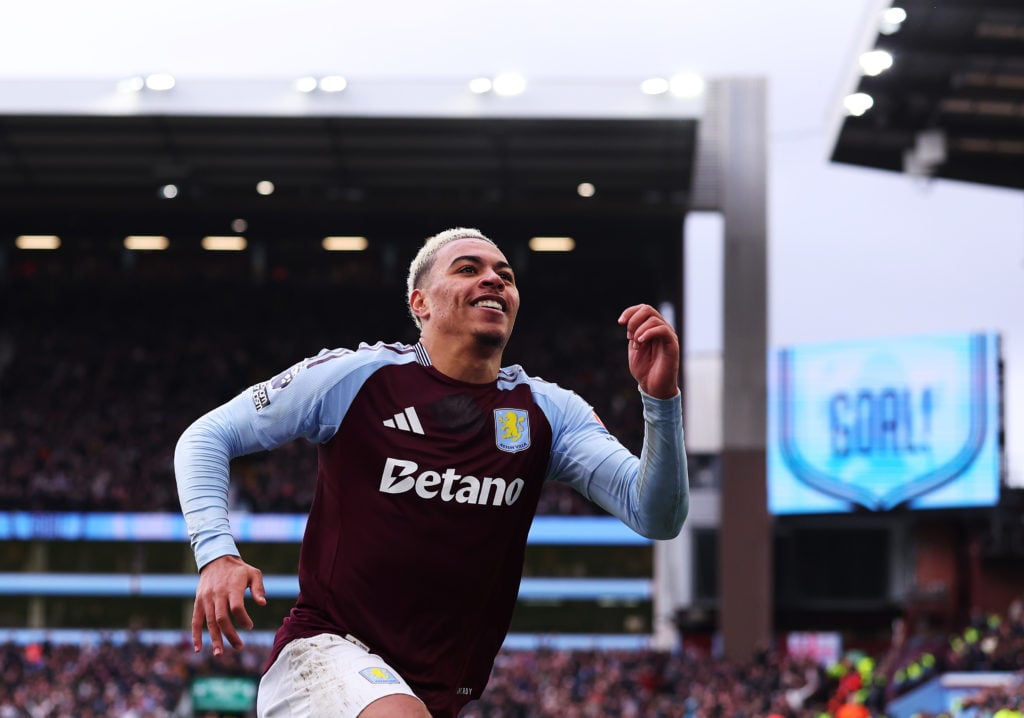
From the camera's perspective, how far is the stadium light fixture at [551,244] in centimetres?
4066

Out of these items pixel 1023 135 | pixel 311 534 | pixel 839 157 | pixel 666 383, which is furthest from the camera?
pixel 839 157

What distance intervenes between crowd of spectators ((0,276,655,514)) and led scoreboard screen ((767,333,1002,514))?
3.95 metres

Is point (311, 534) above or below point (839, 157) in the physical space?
below

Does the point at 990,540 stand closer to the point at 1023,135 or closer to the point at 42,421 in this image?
the point at 1023,135

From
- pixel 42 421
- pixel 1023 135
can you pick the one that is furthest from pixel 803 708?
Result: pixel 42 421

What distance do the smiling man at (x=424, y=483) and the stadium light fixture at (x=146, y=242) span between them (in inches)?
1508

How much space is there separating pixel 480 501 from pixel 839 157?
29.1 metres

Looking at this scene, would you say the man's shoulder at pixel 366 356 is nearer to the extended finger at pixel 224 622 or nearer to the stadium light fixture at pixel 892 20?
the extended finger at pixel 224 622

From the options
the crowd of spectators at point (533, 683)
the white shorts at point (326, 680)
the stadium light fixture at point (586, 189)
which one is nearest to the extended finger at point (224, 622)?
the white shorts at point (326, 680)

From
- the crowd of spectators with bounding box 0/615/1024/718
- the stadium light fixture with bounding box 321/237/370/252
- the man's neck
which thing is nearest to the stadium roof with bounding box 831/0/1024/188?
the crowd of spectators with bounding box 0/615/1024/718

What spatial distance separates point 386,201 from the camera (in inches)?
1469

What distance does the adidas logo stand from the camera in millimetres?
4574

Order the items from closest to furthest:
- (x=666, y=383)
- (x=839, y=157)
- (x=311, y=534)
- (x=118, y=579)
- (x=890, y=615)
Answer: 1. (x=666, y=383)
2. (x=311, y=534)
3. (x=839, y=157)
4. (x=118, y=579)
5. (x=890, y=615)

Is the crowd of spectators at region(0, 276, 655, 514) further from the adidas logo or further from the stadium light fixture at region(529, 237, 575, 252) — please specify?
the adidas logo
